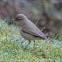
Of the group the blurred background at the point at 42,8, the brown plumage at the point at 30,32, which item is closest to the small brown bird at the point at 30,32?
the brown plumage at the point at 30,32

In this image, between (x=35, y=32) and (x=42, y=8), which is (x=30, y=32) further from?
(x=42, y=8)

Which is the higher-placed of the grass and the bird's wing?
the bird's wing

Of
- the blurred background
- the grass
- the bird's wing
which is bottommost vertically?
the blurred background

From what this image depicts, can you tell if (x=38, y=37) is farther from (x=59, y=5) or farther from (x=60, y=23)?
(x=59, y=5)

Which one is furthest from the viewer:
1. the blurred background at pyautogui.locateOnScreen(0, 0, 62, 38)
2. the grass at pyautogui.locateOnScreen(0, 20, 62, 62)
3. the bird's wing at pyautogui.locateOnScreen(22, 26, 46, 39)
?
the blurred background at pyautogui.locateOnScreen(0, 0, 62, 38)

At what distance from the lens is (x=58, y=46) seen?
21.0 ft

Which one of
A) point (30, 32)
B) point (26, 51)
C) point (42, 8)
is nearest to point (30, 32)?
point (30, 32)

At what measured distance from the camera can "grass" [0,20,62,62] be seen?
16.7 feet

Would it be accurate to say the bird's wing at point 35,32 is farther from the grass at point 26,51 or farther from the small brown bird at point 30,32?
the grass at point 26,51

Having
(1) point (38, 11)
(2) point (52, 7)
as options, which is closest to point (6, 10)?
(1) point (38, 11)

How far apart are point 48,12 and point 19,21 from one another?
760 cm

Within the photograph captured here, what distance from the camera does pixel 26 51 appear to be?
225 inches

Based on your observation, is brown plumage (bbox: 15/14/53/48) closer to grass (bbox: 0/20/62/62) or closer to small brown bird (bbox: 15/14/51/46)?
small brown bird (bbox: 15/14/51/46)

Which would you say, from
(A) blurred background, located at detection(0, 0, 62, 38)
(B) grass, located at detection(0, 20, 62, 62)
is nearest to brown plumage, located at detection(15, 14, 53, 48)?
(B) grass, located at detection(0, 20, 62, 62)
